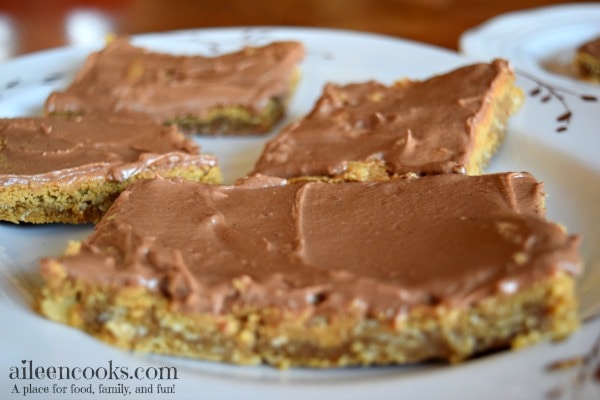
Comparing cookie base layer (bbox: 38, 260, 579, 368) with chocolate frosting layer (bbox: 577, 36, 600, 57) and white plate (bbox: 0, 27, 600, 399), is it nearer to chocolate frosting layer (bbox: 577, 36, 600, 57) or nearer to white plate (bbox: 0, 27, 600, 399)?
white plate (bbox: 0, 27, 600, 399)

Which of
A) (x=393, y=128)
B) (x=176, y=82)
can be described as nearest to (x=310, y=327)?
(x=393, y=128)

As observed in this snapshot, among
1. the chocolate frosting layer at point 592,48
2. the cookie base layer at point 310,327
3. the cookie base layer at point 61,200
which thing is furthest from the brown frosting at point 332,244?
the chocolate frosting layer at point 592,48

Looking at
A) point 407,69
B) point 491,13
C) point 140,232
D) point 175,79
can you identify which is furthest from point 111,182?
point 491,13

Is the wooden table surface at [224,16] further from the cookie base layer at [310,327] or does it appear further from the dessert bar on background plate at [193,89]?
the cookie base layer at [310,327]

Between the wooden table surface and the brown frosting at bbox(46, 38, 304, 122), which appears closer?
the brown frosting at bbox(46, 38, 304, 122)

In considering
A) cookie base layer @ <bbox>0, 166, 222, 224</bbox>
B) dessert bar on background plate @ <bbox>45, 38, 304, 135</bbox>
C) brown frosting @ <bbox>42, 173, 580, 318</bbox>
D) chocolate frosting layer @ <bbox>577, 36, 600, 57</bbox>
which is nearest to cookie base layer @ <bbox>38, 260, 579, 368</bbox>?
brown frosting @ <bbox>42, 173, 580, 318</bbox>

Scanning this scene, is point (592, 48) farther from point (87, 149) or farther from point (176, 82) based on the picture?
point (87, 149)

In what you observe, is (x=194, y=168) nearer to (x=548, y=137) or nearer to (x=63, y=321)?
(x=63, y=321)
